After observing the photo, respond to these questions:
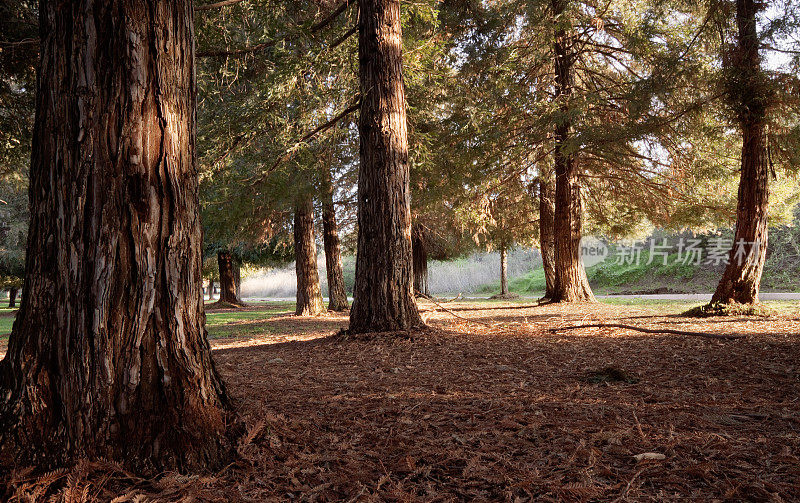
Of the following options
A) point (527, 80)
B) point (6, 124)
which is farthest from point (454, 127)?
point (6, 124)

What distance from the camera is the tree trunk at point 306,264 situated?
12094 millimetres

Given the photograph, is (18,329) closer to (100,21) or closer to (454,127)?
(100,21)

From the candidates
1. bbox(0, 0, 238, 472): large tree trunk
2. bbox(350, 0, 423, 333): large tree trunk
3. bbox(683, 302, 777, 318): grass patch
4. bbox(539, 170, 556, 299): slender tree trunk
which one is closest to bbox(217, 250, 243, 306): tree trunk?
bbox(539, 170, 556, 299): slender tree trunk

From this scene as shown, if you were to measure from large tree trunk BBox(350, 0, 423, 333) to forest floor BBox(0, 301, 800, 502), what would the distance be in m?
0.84

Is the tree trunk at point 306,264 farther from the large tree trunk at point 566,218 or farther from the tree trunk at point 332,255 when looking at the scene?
the large tree trunk at point 566,218

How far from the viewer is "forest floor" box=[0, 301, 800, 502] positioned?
6.30 feet

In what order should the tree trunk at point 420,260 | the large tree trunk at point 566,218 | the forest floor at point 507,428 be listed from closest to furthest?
the forest floor at point 507,428 → the large tree trunk at point 566,218 → the tree trunk at point 420,260

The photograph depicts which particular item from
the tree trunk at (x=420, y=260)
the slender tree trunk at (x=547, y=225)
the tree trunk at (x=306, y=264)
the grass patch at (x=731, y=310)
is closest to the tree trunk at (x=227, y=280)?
the tree trunk at (x=420, y=260)

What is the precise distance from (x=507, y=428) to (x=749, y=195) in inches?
293

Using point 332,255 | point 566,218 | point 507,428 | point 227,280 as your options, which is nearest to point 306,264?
point 332,255

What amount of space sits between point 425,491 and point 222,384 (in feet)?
3.60

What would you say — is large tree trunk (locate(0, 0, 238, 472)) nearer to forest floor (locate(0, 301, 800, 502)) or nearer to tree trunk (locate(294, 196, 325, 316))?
forest floor (locate(0, 301, 800, 502))

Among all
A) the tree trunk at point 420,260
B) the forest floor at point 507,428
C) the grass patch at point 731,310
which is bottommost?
the grass patch at point 731,310

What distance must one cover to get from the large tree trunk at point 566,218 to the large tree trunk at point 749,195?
12.1 ft
